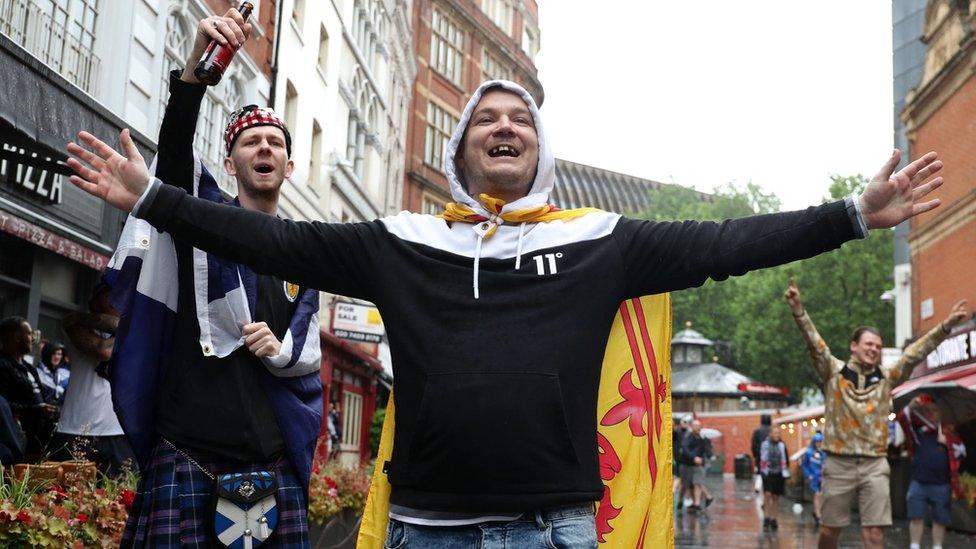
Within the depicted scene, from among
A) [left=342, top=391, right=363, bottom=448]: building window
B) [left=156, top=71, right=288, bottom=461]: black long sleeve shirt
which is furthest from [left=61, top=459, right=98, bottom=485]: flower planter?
[left=342, top=391, right=363, bottom=448]: building window

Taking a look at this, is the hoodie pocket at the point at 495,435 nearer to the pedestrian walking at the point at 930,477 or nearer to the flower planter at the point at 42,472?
the flower planter at the point at 42,472

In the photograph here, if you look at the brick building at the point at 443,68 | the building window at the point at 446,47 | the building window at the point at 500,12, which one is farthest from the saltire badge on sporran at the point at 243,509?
the building window at the point at 500,12

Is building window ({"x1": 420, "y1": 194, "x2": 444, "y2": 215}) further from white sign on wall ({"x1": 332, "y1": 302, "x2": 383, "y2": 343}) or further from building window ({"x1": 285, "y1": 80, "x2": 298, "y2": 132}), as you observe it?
building window ({"x1": 285, "y1": 80, "x2": 298, "y2": 132})

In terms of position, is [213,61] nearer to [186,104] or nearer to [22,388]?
[186,104]

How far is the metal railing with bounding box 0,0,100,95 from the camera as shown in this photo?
1120 cm

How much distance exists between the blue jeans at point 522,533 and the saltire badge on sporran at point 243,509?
2.41 feet

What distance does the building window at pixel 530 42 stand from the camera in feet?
180

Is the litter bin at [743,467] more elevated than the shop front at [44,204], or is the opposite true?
the shop front at [44,204]

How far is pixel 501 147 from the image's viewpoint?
10.1ft

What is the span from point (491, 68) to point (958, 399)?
34237 millimetres

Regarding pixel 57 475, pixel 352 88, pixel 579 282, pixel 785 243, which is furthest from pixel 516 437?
pixel 352 88

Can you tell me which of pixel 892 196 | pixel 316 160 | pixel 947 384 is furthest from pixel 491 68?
pixel 892 196

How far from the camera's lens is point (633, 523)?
3.02 metres

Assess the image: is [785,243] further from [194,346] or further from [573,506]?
[194,346]
